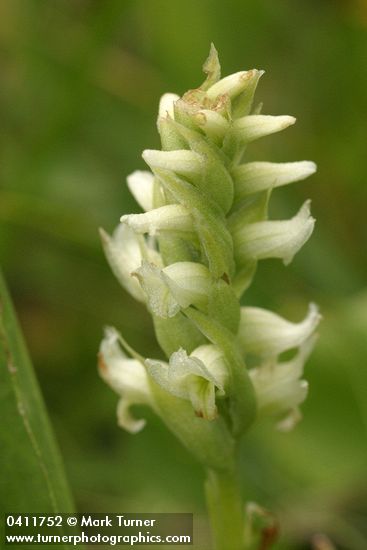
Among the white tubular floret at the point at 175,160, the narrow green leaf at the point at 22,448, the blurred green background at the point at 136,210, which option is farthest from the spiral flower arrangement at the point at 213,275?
the blurred green background at the point at 136,210

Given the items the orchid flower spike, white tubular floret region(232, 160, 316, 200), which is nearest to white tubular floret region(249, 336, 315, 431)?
the orchid flower spike

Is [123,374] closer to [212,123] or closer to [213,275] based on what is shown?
[213,275]

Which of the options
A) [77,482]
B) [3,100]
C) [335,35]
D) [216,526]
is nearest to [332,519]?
[77,482]

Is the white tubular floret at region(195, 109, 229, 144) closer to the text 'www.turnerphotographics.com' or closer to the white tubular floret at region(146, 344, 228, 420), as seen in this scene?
the white tubular floret at region(146, 344, 228, 420)

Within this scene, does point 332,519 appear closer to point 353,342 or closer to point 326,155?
point 353,342

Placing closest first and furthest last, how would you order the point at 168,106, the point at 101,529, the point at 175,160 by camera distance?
1. the point at 175,160
2. the point at 168,106
3. the point at 101,529

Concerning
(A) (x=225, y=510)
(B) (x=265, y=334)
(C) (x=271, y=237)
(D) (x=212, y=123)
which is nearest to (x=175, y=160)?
(D) (x=212, y=123)

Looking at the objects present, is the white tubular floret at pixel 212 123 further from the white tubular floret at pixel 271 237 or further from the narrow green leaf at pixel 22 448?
the narrow green leaf at pixel 22 448
